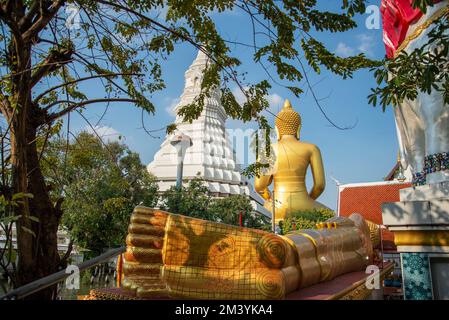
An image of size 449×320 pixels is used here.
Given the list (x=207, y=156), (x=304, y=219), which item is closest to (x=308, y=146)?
(x=304, y=219)

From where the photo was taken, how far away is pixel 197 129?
2669cm

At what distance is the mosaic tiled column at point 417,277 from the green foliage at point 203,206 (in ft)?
44.5

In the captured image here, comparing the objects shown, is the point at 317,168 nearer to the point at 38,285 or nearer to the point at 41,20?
the point at 41,20

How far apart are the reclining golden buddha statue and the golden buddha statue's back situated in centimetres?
1492

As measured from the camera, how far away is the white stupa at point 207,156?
2608 centimetres

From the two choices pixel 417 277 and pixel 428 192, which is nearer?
pixel 417 277

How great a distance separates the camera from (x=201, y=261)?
104 inches

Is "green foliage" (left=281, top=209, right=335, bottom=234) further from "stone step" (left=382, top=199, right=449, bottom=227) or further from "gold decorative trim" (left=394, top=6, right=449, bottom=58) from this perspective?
"stone step" (left=382, top=199, right=449, bottom=227)

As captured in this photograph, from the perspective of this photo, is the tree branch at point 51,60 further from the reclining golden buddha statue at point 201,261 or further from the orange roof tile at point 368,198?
the orange roof tile at point 368,198

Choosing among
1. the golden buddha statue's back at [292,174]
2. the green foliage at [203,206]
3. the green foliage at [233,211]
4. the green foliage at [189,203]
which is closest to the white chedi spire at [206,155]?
the green foliage at [233,211]

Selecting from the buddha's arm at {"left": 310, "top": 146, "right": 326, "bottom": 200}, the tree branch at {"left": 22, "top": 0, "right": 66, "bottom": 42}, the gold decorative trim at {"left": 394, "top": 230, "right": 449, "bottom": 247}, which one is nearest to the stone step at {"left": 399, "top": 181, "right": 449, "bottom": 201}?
the gold decorative trim at {"left": 394, "top": 230, "right": 449, "bottom": 247}

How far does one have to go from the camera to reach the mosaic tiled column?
10.5 feet

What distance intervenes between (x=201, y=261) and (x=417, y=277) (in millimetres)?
2070
